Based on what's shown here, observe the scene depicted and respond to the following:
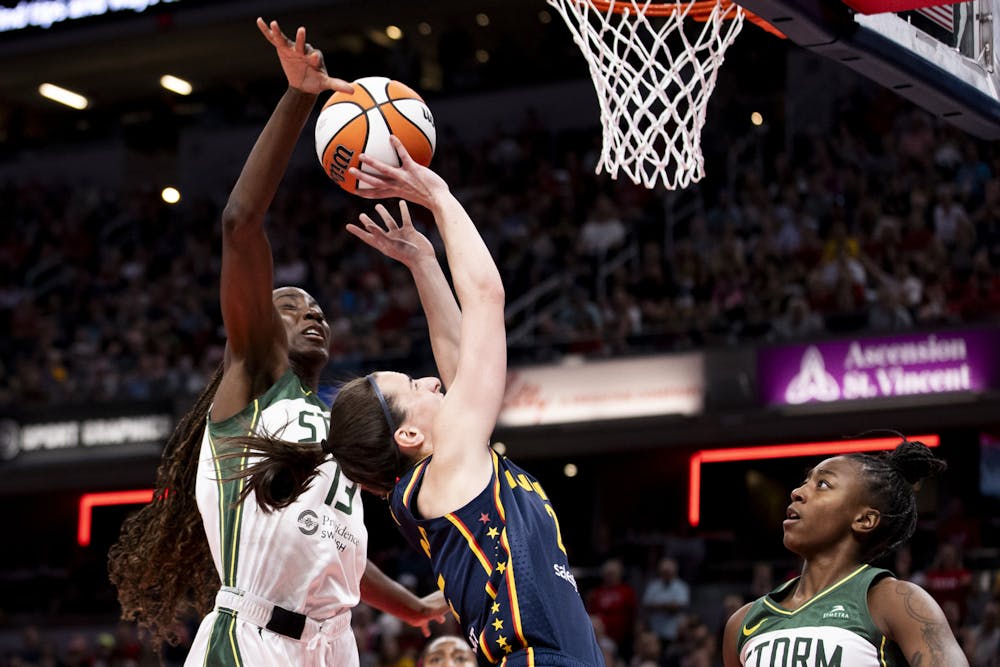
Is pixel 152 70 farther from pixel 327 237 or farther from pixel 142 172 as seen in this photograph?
pixel 327 237

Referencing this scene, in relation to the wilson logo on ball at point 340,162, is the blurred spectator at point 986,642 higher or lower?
lower

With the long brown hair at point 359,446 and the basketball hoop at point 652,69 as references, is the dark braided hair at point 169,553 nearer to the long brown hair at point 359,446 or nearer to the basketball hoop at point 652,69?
the long brown hair at point 359,446

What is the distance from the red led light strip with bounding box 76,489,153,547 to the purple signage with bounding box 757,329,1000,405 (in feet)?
27.7

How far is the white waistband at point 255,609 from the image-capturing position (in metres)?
4.04

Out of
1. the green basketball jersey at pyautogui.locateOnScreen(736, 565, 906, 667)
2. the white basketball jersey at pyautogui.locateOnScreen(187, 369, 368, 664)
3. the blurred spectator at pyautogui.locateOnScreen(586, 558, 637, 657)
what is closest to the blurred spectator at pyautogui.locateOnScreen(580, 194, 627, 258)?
the blurred spectator at pyautogui.locateOnScreen(586, 558, 637, 657)

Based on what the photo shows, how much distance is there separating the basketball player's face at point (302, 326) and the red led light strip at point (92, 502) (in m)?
13.7

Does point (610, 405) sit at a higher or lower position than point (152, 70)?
lower

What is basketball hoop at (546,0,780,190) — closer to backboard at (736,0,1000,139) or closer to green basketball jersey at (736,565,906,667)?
backboard at (736,0,1000,139)

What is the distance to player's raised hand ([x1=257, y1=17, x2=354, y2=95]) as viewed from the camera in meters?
3.58

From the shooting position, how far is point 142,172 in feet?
72.4

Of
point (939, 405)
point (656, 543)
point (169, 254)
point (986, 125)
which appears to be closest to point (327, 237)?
point (169, 254)

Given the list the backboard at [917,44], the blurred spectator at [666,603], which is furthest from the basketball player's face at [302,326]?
the blurred spectator at [666,603]

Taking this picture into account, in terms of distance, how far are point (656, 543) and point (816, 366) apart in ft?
8.10

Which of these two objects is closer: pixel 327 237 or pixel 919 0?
pixel 919 0
